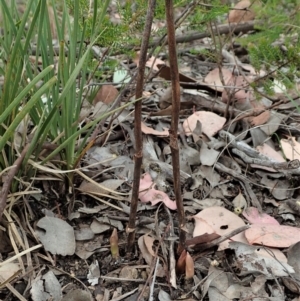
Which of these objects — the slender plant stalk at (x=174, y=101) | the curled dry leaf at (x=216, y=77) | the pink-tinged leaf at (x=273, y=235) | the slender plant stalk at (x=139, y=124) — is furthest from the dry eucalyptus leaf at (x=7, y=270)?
the curled dry leaf at (x=216, y=77)

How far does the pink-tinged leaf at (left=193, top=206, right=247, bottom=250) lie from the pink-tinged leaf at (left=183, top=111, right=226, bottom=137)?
388 millimetres

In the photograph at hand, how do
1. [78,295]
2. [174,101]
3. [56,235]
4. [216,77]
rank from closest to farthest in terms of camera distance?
[174,101]
[78,295]
[56,235]
[216,77]

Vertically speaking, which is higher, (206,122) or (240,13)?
(240,13)

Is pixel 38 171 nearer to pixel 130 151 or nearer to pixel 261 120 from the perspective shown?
pixel 130 151

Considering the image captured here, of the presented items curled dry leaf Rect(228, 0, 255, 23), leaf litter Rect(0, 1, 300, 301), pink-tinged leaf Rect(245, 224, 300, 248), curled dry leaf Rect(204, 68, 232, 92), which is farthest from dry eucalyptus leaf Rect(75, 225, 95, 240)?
curled dry leaf Rect(228, 0, 255, 23)

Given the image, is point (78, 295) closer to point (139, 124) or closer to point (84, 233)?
point (84, 233)

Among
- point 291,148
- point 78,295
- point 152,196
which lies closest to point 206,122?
point 291,148

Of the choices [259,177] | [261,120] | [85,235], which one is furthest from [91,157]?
[261,120]

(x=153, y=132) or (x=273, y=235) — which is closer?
A: (x=273, y=235)

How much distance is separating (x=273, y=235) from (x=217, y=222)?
0.45 ft

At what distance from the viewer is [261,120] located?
1.58m

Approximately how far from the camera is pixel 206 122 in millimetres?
1569

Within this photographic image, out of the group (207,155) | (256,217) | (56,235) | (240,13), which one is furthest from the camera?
(240,13)

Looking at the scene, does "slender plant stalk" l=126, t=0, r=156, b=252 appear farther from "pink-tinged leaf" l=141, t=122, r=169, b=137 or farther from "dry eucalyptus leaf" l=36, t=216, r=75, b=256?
"pink-tinged leaf" l=141, t=122, r=169, b=137
